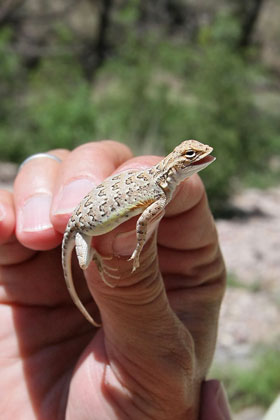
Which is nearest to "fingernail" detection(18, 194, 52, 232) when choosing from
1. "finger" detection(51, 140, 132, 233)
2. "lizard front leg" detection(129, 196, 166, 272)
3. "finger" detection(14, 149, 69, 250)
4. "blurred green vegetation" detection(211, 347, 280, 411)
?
"finger" detection(14, 149, 69, 250)

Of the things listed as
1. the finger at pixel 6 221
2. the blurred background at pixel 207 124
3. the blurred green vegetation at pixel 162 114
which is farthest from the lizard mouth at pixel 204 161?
the blurred green vegetation at pixel 162 114

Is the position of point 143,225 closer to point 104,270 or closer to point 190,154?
point 104,270

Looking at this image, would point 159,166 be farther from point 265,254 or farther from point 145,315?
point 265,254

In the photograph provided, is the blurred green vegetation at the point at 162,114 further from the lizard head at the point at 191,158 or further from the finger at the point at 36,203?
the lizard head at the point at 191,158

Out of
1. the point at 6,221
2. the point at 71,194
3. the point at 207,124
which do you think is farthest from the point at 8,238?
the point at 207,124

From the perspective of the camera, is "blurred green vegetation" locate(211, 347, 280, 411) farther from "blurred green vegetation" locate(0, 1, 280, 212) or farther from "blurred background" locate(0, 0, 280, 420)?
"blurred green vegetation" locate(0, 1, 280, 212)
